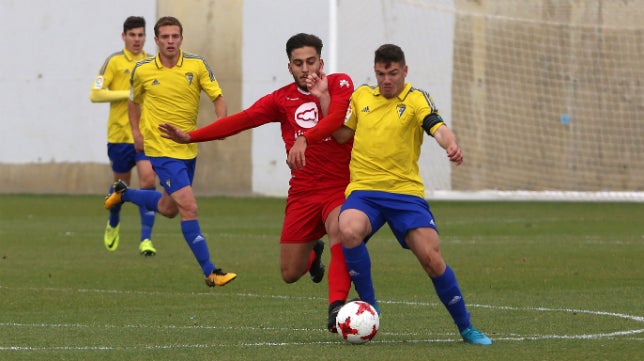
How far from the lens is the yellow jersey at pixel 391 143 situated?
834 cm

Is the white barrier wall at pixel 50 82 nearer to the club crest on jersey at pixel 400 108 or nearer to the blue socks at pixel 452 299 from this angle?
the club crest on jersey at pixel 400 108

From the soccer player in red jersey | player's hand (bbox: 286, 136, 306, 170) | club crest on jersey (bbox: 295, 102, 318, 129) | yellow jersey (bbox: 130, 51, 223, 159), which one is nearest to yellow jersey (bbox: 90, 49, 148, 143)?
yellow jersey (bbox: 130, 51, 223, 159)

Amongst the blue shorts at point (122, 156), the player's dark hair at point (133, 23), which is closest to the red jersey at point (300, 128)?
the player's dark hair at point (133, 23)

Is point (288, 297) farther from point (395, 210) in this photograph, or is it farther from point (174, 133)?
point (395, 210)

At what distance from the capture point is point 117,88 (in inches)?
597

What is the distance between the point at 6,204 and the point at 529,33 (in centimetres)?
924

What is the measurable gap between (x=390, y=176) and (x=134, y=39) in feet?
23.1

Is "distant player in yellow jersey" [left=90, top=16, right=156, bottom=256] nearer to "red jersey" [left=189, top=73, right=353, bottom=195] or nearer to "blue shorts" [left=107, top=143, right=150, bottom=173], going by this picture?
"blue shorts" [left=107, top=143, right=150, bottom=173]

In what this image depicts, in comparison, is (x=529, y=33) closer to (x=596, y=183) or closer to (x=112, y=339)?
(x=596, y=183)

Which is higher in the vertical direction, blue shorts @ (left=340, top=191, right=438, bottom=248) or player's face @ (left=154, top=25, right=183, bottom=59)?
player's face @ (left=154, top=25, right=183, bottom=59)

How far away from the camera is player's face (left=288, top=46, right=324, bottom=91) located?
898 centimetres

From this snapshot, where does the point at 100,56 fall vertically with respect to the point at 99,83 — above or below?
above

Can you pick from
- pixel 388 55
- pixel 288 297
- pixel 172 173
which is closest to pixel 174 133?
pixel 388 55

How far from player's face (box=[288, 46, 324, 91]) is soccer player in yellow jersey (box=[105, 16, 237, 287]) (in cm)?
272
